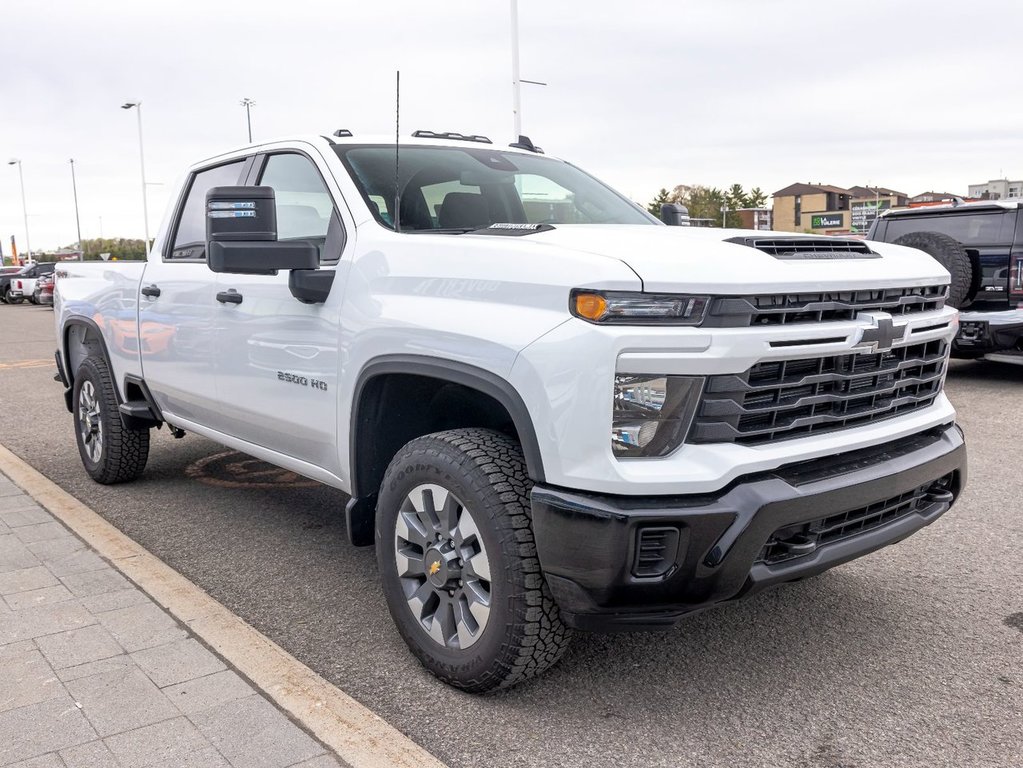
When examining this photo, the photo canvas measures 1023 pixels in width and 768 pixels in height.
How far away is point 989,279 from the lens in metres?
9.34

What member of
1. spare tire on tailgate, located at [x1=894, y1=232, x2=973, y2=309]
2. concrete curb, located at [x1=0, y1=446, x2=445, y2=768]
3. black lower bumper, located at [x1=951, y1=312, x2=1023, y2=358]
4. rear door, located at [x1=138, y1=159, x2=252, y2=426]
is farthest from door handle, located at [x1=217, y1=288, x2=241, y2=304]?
black lower bumper, located at [x1=951, y1=312, x2=1023, y2=358]

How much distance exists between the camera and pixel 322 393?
3703mm

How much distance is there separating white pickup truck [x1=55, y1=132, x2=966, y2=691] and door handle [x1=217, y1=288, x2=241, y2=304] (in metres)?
0.01

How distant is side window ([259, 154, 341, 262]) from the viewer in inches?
149

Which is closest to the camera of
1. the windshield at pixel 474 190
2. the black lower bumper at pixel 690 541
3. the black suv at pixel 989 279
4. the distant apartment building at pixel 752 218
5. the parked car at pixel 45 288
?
the black lower bumper at pixel 690 541

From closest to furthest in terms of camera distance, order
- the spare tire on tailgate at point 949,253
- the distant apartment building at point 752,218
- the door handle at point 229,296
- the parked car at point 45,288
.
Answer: the door handle at point 229,296, the spare tire on tailgate at point 949,253, the parked car at point 45,288, the distant apartment building at point 752,218

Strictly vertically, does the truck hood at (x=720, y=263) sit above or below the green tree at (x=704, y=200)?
below

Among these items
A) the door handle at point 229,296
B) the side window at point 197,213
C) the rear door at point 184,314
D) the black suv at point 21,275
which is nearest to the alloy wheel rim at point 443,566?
the door handle at point 229,296

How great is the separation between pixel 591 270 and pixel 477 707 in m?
1.46

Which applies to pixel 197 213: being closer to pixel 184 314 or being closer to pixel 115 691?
pixel 184 314

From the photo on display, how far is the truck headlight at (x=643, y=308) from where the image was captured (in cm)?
261

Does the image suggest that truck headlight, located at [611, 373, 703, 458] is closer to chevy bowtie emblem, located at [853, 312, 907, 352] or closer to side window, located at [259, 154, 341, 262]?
chevy bowtie emblem, located at [853, 312, 907, 352]

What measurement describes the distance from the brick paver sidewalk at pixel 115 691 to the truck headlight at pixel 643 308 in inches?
57.8

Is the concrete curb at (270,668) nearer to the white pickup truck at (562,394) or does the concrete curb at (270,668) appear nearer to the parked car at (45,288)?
the white pickup truck at (562,394)
